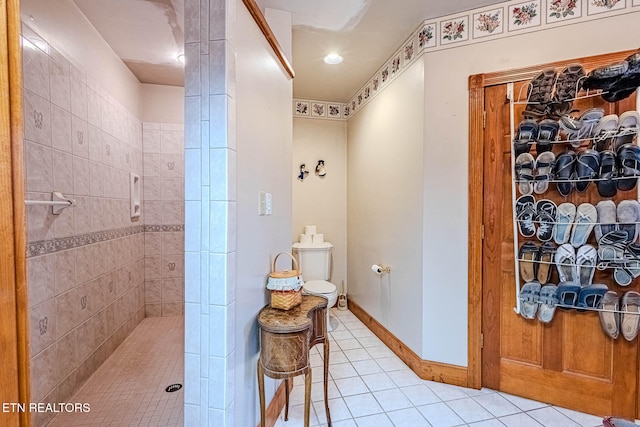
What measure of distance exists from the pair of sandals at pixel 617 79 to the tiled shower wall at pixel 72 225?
283 centimetres

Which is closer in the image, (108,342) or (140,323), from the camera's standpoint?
(108,342)

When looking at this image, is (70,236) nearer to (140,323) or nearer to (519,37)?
(140,323)

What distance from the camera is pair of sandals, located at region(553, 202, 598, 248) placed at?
1608 millimetres

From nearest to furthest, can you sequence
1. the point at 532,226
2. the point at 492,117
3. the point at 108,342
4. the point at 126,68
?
the point at 532,226
the point at 492,117
the point at 108,342
the point at 126,68

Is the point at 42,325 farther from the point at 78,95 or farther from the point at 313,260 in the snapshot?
the point at 313,260

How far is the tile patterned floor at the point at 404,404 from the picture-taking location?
1.64 m

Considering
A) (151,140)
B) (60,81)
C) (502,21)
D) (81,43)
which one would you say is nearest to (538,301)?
(502,21)

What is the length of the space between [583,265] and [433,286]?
2.66ft

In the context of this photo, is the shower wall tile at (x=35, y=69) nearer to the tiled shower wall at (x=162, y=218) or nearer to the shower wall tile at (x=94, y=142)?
the shower wall tile at (x=94, y=142)

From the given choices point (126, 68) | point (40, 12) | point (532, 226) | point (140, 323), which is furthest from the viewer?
point (140, 323)

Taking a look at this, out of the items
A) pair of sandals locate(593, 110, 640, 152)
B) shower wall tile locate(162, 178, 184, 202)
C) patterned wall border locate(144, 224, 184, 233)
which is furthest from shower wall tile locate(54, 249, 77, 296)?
pair of sandals locate(593, 110, 640, 152)

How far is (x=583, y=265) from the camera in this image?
5.30 ft

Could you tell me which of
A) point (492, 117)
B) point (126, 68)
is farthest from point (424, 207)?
point (126, 68)

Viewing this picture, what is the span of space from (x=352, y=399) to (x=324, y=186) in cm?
229
